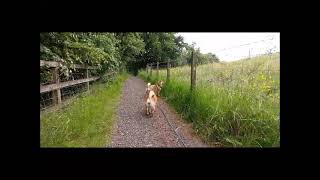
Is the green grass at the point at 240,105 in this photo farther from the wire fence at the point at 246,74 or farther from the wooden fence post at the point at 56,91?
the wooden fence post at the point at 56,91

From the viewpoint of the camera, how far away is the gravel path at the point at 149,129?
13.4 feet

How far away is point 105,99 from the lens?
6629 mm

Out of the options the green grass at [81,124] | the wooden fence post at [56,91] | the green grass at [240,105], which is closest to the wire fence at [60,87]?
the wooden fence post at [56,91]

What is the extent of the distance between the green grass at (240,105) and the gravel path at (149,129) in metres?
0.19

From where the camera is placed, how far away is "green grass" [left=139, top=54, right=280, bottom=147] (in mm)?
3857

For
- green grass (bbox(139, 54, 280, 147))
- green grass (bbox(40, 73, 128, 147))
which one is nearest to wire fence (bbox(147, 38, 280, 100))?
green grass (bbox(139, 54, 280, 147))

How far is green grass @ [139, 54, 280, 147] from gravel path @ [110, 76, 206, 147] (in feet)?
0.63

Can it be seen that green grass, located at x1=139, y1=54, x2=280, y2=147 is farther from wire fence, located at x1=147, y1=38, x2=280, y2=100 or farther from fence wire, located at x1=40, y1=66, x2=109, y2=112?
fence wire, located at x1=40, y1=66, x2=109, y2=112

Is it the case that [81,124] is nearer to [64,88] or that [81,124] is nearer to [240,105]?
[64,88]
